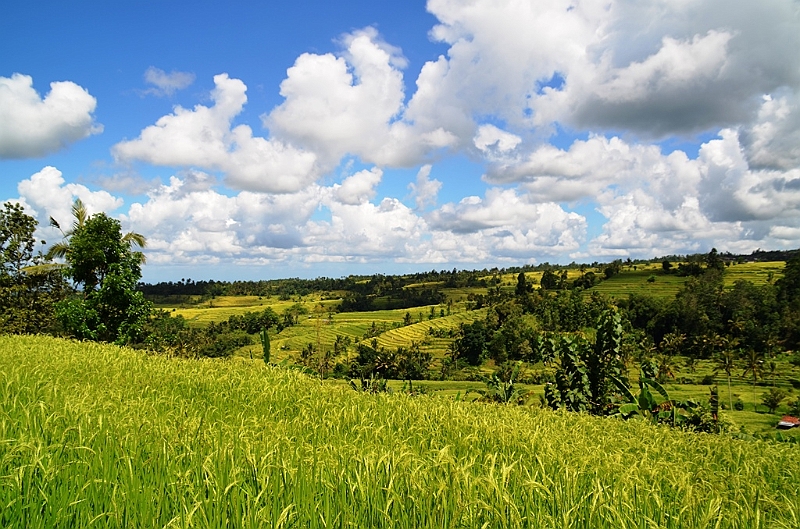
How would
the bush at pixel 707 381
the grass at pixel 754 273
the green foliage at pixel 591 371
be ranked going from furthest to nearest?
the grass at pixel 754 273, the bush at pixel 707 381, the green foliage at pixel 591 371

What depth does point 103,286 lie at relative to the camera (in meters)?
19.9

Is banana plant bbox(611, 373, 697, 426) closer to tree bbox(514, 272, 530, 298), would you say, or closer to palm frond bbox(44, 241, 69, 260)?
palm frond bbox(44, 241, 69, 260)

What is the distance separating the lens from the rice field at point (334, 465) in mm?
2365

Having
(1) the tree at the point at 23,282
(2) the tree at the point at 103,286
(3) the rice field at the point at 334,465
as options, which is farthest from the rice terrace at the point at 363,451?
(1) the tree at the point at 23,282

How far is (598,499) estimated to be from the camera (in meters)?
2.43

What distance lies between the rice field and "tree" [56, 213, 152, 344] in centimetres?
1475

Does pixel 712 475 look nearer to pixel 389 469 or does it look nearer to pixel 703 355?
pixel 389 469

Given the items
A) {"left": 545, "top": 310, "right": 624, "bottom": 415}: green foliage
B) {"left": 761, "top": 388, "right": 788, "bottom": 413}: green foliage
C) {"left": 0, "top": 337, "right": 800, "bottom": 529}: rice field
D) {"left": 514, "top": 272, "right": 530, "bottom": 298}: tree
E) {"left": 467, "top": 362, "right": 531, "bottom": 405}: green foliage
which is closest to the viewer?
{"left": 0, "top": 337, "right": 800, "bottom": 529}: rice field

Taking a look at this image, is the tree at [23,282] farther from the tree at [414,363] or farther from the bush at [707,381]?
the bush at [707,381]

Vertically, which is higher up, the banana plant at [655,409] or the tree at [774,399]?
the banana plant at [655,409]

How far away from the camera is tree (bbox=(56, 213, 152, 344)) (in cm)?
1989

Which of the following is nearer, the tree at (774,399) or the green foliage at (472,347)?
the tree at (774,399)

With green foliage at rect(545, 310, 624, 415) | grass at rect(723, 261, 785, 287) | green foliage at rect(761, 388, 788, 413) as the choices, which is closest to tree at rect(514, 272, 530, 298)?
grass at rect(723, 261, 785, 287)

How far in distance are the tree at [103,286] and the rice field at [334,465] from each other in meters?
14.7
